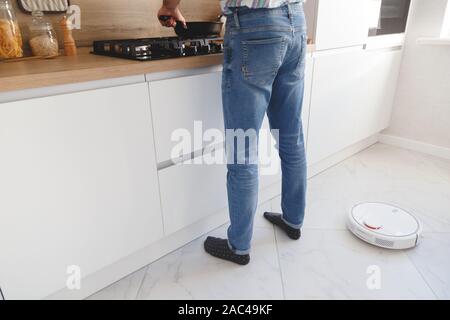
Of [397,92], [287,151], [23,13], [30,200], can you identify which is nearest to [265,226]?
[287,151]

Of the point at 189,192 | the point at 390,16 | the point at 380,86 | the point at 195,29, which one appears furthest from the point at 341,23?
the point at 189,192

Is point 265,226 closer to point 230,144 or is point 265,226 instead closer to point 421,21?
point 230,144

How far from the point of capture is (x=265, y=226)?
5.27 ft

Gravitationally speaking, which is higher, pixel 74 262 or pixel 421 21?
pixel 421 21

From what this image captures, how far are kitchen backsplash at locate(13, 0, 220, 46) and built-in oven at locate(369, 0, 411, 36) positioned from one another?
3.73 feet

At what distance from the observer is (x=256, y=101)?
1.08 m

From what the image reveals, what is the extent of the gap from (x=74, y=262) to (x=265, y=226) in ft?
2.88

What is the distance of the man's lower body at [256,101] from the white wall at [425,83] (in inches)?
59.7

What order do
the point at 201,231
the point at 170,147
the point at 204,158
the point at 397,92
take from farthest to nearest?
the point at 397,92, the point at 201,231, the point at 204,158, the point at 170,147

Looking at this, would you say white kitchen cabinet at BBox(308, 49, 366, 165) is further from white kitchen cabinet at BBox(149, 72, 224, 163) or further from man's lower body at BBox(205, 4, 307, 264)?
white kitchen cabinet at BBox(149, 72, 224, 163)

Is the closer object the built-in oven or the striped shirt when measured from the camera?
the striped shirt

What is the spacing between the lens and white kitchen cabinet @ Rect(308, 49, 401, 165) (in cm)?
176

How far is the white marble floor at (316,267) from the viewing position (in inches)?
47.9

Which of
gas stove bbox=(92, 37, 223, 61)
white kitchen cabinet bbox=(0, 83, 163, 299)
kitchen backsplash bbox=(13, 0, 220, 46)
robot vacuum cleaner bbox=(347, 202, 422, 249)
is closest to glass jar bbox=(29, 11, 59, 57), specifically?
kitchen backsplash bbox=(13, 0, 220, 46)
